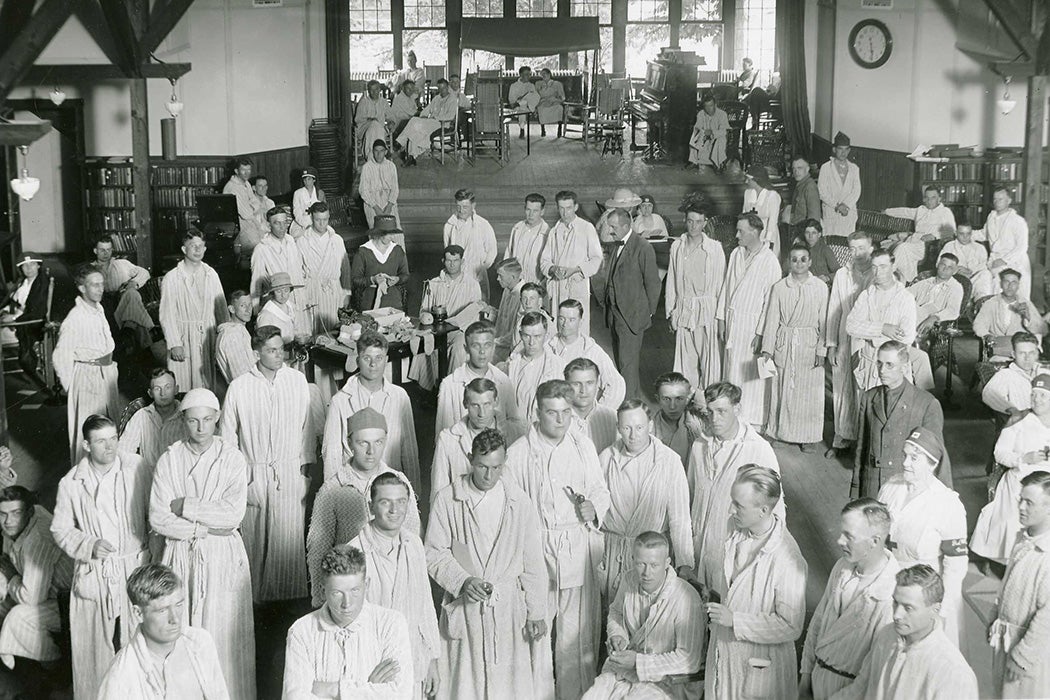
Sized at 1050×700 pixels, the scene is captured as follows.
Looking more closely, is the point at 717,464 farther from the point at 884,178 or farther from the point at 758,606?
the point at 884,178

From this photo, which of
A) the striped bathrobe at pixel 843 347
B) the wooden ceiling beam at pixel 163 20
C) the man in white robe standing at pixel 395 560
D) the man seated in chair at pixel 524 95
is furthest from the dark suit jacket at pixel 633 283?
the man seated in chair at pixel 524 95

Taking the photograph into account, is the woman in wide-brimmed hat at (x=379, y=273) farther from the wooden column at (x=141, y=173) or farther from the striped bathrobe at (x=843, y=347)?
the wooden column at (x=141, y=173)

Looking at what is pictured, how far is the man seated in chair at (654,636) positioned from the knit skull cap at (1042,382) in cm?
329

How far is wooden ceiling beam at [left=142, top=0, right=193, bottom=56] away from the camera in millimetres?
15648

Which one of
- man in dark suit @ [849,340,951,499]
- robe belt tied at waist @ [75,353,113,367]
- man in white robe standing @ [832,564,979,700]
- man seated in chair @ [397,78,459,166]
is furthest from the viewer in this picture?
man seated in chair @ [397,78,459,166]

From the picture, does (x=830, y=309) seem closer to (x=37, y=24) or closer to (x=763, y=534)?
(x=763, y=534)

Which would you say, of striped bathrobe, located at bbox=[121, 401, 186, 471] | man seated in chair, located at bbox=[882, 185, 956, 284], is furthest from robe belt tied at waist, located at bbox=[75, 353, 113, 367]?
man seated in chair, located at bbox=[882, 185, 956, 284]

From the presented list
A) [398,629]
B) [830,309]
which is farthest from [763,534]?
[830,309]

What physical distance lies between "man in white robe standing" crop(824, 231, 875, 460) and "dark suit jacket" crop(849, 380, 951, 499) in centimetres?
193

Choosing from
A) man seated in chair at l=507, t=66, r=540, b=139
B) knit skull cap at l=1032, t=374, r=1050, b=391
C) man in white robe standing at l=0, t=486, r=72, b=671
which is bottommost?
man in white robe standing at l=0, t=486, r=72, b=671

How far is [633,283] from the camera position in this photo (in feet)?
34.7

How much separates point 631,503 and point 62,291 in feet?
37.1

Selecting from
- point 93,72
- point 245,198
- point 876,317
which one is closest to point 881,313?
point 876,317

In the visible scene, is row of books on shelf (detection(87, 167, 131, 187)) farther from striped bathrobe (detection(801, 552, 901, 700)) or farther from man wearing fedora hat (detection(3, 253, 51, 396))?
striped bathrobe (detection(801, 552, 901, 700))
